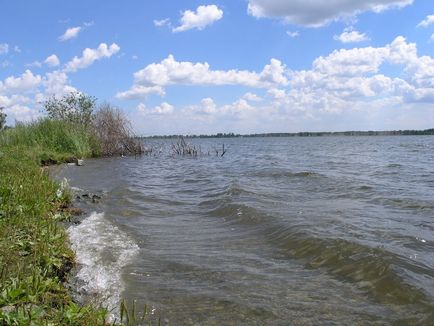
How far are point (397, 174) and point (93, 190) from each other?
1468cm

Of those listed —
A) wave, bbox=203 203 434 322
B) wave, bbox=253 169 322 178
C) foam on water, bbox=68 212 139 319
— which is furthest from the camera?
wave, bbox=253 169 322 178

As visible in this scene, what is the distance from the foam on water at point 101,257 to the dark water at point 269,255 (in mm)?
36

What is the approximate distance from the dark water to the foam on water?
0.04 meters

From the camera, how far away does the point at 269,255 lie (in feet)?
26.4

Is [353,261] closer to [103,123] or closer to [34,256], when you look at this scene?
[34,256]

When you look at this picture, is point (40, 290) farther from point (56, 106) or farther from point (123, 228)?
point (56, 106)

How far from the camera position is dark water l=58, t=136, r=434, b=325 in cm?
552

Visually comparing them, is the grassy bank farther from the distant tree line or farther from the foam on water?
the distant tree line

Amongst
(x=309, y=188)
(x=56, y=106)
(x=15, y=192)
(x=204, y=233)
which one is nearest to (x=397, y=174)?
(x=309, y=188)

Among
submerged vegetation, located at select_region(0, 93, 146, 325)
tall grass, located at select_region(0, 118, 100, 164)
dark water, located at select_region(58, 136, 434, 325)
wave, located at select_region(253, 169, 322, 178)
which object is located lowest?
dark water, located at select_region(58, 136, 434, 325)

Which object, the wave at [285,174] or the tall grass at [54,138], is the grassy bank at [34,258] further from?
the tall grass at [54,138]

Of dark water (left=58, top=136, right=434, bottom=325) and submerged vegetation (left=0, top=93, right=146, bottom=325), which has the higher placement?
submerged vegetation (left=0, top=93, right=146, bottom=325)

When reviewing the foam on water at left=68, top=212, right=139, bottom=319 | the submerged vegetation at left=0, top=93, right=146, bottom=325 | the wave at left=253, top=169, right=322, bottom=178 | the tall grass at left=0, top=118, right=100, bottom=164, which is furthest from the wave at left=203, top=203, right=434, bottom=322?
the tall grass at left=0, top=118, right=100, bottom=164

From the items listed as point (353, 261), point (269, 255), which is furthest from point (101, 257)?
point (353, 261)
